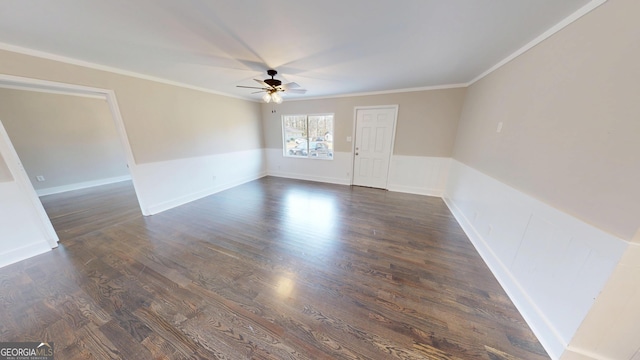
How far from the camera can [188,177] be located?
152 inches

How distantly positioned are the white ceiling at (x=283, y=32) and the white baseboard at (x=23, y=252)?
226 centimetres

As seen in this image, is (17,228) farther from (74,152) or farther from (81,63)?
(74,152)

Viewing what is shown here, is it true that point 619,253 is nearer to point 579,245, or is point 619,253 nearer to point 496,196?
point 579,245

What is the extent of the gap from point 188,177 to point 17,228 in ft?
6.52

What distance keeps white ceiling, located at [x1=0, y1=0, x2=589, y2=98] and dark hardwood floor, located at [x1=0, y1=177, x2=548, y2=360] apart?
235 centimetres

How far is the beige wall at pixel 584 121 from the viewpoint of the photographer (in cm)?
100

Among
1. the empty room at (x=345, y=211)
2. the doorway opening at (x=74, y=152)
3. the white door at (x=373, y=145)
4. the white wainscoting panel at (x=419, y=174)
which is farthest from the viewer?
the white door at (x=373, y=145)

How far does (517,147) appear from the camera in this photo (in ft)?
6.04

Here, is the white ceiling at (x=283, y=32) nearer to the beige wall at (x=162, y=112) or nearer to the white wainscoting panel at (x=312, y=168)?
the beige wall at (x=162, y=112)

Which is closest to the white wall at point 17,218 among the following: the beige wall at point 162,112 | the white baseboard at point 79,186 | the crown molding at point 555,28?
the beige wall at point 162,112

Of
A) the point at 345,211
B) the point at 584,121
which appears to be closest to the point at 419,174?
the point at 345,211

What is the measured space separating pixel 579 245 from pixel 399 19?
6.80 ft

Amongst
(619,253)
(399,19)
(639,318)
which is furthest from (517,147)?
(399,19)

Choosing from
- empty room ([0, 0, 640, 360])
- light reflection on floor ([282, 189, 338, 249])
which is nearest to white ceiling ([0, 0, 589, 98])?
empty room ([0, 0, 640, 360])
